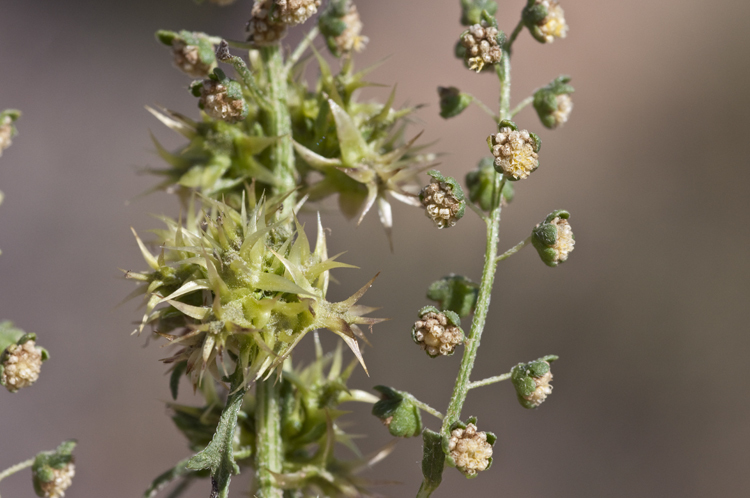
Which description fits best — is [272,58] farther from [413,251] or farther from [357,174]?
[413,251]

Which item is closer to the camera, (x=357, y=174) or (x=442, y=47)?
(x=357, y=174)

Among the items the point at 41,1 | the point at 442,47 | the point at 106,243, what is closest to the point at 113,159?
the point at 106,243

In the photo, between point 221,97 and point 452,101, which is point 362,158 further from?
point 221,97

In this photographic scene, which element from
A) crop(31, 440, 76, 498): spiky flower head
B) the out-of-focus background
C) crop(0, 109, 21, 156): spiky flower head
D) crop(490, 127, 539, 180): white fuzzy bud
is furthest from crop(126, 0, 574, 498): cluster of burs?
the out-of-focus background

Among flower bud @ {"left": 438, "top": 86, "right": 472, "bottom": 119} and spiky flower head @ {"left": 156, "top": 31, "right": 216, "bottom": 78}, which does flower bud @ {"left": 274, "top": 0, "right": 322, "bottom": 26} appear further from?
flower bud @ {"left": 438, "top": 86, "right": 472, "bottom": 119}

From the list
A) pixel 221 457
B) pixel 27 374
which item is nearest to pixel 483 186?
pixel 221 457

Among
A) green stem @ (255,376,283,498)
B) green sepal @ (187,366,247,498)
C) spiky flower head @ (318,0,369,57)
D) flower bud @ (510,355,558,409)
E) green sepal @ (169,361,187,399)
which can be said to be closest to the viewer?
green sepal @ (187,366,247,498)

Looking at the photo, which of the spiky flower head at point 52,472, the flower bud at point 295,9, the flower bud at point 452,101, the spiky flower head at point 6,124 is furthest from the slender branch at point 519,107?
the spiky flower head at point 52,472
